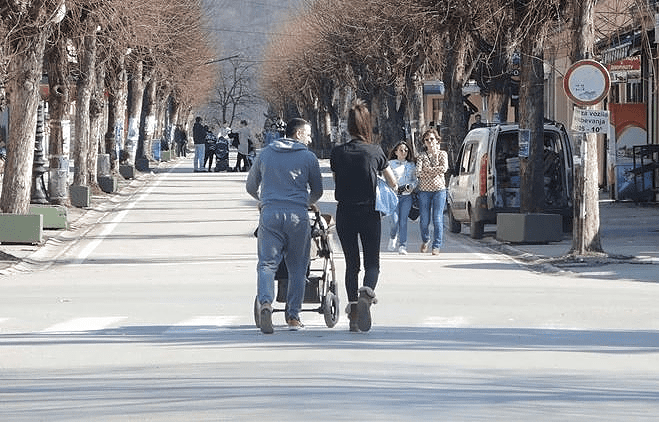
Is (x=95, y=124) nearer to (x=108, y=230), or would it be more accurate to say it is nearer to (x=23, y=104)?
(x=108, y=230)

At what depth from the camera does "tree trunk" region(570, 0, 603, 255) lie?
2192 cm

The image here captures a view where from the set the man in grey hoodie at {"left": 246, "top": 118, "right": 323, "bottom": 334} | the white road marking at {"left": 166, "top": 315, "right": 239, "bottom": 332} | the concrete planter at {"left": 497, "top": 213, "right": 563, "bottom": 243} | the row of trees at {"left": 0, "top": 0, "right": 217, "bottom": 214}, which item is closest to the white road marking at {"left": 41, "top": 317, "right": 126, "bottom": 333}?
the white road marking at {"left": 166, "top": 315, "right": 239, "bottom": 332}

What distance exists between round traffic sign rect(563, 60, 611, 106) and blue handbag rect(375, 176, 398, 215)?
7673 millimetres

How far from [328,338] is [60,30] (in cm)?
1946

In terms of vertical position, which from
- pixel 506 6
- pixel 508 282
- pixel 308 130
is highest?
pixel 506 6

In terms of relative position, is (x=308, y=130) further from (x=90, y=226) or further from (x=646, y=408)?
(x=90, y=226)

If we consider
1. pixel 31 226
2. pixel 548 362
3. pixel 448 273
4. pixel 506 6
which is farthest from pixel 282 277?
pixel 506 6

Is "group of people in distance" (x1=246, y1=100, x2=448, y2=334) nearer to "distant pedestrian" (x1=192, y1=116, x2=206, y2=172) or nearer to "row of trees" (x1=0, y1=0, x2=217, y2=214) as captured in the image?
"row of trees" (x1=0, y1=0, x2=217, y2=214)

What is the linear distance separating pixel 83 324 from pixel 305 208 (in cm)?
248

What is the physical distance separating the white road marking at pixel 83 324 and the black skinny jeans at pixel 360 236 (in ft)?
7.39

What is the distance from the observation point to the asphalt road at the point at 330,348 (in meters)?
8.94

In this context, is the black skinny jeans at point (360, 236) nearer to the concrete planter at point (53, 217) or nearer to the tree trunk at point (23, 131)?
the tree trunk at point (23, 131)

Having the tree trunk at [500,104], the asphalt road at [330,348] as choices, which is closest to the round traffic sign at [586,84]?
the asphalt road at [330,348]

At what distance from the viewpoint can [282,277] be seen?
13.4m
